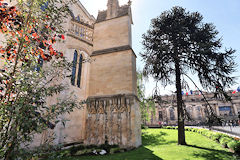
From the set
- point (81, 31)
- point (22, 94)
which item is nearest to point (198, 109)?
point (81, 31)

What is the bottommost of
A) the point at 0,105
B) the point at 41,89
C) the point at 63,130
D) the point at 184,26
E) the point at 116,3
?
the point at 63,130

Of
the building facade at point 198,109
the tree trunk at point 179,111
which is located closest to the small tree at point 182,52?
the tree trunk at point 179,111

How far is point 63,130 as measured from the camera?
30.8 feet

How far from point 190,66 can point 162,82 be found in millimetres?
2539

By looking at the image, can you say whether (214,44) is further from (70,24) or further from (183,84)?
(70,24)

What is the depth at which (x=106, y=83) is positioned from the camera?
9.46 meters

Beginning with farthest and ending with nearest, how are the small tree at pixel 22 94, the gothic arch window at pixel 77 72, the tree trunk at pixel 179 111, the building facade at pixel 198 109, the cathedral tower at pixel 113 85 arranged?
the building facade at pixel 198 109
the gothic arch window at pixel 77 72
the tree trunk at pixel 179 111
the cathedral tower at pixel 113 85
the small tree at pixel 22 94

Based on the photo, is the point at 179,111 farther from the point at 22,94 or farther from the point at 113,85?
the point at 22,94

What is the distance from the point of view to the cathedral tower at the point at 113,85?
810cm

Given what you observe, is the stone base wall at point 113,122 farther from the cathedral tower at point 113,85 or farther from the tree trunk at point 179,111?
the tree trunk at point 179,111

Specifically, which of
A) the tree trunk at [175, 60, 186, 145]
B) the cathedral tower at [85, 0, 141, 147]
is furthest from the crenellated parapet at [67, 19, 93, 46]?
the tree trunk at [175, 60, 186, 145]

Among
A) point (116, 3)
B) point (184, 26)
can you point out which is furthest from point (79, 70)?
point (184, 26)

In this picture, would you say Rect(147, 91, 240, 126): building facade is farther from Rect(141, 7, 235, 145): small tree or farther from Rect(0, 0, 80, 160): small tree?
Rect(0, 0, 80, 160): small tree

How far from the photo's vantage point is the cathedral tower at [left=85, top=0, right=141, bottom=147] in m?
8.10
